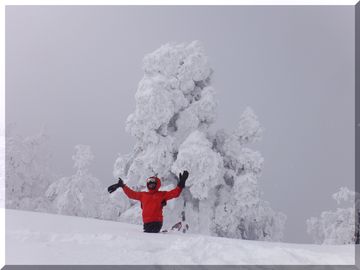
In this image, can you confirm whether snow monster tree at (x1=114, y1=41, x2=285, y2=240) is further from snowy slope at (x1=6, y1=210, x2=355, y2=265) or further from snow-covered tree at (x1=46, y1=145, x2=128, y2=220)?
snowy slope at (x1=6, y1=210, x2=355, y2=265)

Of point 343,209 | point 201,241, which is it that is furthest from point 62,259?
point 343,209

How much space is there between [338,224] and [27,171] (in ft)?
52.7

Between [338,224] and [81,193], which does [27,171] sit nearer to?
[81,193]

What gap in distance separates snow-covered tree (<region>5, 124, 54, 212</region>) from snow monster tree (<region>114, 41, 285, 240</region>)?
6.67 meters

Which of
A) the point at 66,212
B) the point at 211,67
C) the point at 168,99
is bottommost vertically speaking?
the point at 66,212

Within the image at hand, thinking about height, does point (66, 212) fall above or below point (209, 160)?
below

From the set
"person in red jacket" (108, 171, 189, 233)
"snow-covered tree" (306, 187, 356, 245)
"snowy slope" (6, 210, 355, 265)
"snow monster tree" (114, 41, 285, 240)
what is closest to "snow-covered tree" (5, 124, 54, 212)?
"snow monster tree" (114, 41, 285, 240)

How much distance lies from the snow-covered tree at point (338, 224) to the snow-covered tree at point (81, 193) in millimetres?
9687

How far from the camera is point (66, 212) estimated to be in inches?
880

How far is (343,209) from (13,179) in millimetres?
16574

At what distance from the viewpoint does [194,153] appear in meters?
17.6

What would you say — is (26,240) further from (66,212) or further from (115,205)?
(66,212)

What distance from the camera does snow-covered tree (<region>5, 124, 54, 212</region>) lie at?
23.7 m

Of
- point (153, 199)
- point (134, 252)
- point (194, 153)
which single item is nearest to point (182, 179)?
point (153, 199)
